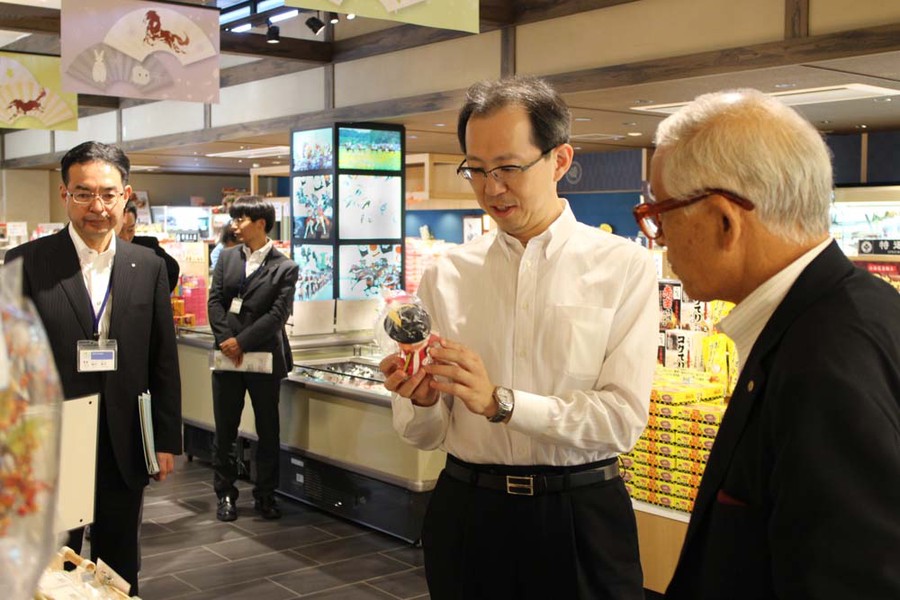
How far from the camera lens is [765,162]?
Answer: 132cm

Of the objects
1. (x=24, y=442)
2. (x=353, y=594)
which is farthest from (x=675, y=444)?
(x=24, y=442)

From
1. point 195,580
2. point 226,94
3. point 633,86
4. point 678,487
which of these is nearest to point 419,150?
point 226,94

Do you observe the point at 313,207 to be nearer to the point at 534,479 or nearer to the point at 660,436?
the point at 660,436

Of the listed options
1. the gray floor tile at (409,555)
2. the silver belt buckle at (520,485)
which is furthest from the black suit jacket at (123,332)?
the gray floor tile at (409,555)

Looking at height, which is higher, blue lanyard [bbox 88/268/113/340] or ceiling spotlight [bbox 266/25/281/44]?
ceiling spotlight [bbox 266/25/281/44]

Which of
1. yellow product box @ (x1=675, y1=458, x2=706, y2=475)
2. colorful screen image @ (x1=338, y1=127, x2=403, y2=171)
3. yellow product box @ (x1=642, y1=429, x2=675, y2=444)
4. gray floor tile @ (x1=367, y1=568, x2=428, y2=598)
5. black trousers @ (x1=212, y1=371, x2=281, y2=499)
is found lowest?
gray floor tile @ (x1=367, y1=568, x2=428, y2=598)

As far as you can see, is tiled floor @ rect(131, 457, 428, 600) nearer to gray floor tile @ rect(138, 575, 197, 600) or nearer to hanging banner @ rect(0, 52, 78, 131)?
gray floor tile @ rect(138, 575, 197, 600)

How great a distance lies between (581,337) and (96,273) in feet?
6.21

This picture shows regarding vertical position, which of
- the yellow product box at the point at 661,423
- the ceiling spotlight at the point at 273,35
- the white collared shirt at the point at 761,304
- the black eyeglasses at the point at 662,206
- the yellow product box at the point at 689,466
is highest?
the ceiling spotlight at the point at 273,35

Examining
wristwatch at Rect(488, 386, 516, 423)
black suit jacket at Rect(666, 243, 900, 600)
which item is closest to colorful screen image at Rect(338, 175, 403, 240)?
wristwatch at Rect(488, 386, 516, 423)

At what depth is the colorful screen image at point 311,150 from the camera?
28.2 feet

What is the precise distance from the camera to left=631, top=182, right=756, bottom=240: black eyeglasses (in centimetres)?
134

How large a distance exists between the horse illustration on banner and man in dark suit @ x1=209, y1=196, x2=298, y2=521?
1055 millimetres

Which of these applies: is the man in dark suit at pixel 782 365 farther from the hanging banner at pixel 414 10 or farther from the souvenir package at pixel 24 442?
the hanging banner at pixel 414 10
